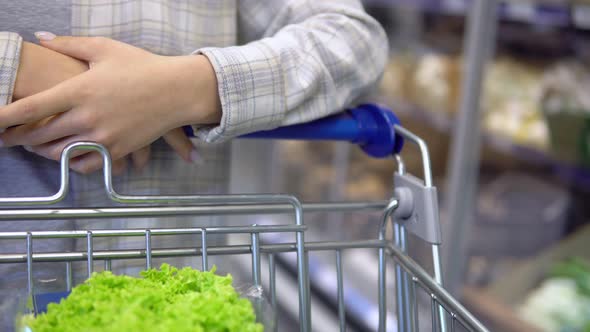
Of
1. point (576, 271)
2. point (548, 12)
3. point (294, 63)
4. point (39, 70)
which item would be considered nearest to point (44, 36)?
point (39, 70)

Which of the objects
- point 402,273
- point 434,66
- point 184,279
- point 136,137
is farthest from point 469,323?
point 434,66

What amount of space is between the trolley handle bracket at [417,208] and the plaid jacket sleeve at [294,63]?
0.50 feet

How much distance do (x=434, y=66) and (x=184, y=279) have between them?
2248mm

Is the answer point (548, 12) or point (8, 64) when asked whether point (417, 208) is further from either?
point (548, 12)

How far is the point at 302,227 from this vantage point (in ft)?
2.38

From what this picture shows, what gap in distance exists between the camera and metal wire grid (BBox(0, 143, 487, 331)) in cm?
67

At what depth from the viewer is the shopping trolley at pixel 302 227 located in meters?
0.68

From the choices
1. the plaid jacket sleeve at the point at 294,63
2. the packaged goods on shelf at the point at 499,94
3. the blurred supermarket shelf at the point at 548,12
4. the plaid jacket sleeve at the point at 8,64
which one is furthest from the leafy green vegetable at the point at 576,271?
the plaid jacket sleeve at the point at 8,64

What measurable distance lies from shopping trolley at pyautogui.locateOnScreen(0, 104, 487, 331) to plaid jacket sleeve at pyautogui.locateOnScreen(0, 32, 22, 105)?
11 centimetres

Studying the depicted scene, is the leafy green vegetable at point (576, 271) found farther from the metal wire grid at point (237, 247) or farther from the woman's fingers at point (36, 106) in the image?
the woman's fingers at point (36, 106)

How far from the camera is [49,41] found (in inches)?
30.6

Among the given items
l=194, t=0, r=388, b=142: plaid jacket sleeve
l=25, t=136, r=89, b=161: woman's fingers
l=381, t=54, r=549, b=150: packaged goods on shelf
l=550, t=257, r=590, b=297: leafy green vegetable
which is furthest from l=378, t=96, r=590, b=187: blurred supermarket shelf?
l=25, t=136, r=89, b=161: woman's fingers

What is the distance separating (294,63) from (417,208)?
0.84 feet

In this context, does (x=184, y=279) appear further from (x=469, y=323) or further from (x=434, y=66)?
(x=434, y=66)
